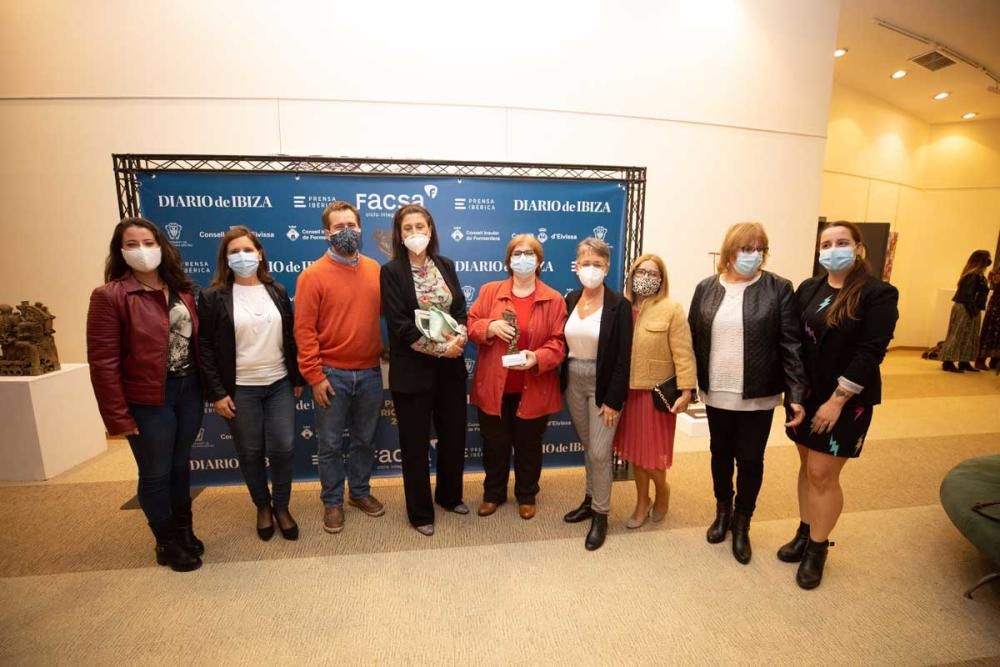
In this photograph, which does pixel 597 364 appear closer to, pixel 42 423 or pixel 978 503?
pixel 978 503

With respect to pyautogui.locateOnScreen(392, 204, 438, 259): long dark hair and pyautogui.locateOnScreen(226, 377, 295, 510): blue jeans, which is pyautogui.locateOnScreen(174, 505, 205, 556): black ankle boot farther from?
pyautogui.locateOnScreen(392, 204, 438, 259): long dark hair

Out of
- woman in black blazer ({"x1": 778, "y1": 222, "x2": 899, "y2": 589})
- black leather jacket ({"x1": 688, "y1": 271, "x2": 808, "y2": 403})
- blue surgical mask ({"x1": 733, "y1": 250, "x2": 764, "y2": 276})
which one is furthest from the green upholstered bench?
blue surgical mask ({"x1": 733, "y1": 250, "x2": 764, "y2": 276})

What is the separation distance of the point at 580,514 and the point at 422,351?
1446 millimetres

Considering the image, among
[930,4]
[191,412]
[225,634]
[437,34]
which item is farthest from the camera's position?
[930,4]

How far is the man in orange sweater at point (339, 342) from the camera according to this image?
231cm

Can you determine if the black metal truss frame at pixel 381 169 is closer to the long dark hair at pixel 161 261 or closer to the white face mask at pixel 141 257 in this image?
the long dark hair at pixel 161 261

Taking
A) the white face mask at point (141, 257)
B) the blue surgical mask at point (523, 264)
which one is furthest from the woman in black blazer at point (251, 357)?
the blue surgical mask at point (523, 264)

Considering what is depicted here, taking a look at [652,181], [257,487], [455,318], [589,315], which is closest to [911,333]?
[652,181]

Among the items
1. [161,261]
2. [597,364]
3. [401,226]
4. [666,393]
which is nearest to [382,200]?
[401,226]

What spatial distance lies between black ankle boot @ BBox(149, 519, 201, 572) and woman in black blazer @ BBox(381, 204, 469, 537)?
1.13 metres

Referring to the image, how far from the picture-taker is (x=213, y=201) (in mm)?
2818

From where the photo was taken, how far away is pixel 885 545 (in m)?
2.54

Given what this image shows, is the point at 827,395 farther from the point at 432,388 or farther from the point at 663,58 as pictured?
the point at 663,58

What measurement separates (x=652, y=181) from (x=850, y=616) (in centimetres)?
353
